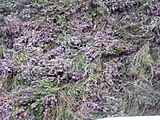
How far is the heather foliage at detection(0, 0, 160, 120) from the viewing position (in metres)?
2.52

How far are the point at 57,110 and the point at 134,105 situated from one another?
1.72ft

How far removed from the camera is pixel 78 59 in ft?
9.13

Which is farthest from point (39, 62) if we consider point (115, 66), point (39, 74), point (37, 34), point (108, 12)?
point (108, 12)

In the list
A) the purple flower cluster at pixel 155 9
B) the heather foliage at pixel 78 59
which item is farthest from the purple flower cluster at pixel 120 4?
the purple flower cluster at pixel 155 9

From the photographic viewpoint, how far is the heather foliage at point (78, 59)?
252cm

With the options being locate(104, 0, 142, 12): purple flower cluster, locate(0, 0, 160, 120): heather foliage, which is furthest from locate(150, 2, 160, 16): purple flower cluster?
locate(104, 0, 142, 12): purple flower cluster

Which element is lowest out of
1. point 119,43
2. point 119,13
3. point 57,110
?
point 57,110

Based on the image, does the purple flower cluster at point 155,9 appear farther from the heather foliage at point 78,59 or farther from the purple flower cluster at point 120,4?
the purple flower cluster at point 120,4

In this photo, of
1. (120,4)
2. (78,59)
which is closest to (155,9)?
(120,4)

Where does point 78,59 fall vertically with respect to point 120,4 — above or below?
below

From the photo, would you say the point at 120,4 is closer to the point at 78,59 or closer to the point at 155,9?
the point at 155,9

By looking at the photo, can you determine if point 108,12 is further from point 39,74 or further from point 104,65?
point 39,74

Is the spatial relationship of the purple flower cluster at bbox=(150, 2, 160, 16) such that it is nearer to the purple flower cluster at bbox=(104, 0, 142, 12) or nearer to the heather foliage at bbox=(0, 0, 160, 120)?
the heather foliage at bbox=(0, 0, 160, 120)

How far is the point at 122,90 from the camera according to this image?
2.62 metres
